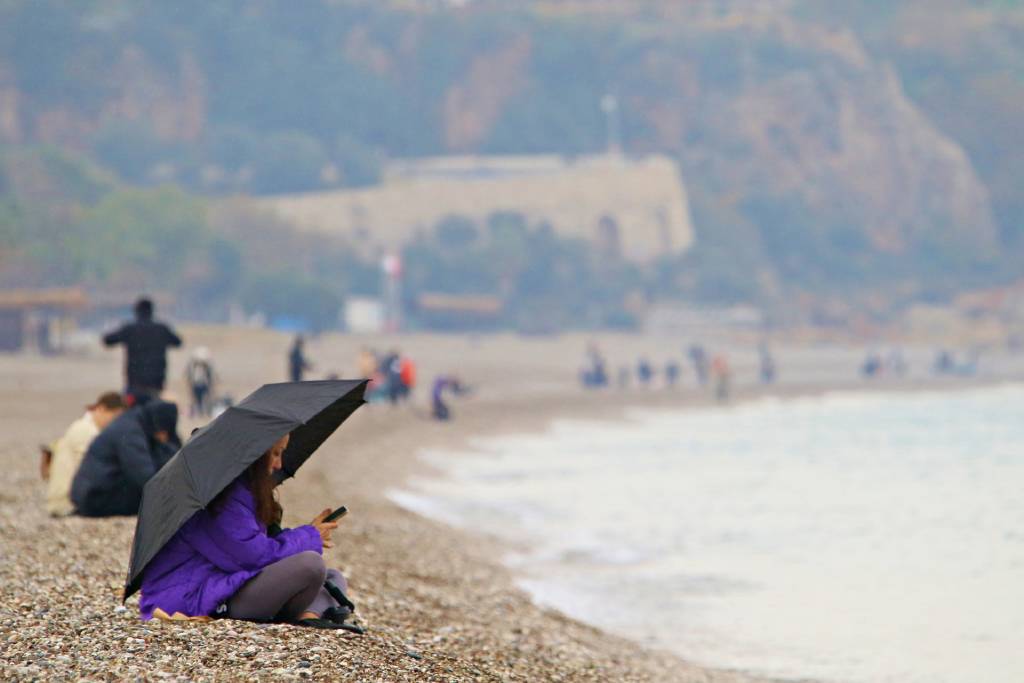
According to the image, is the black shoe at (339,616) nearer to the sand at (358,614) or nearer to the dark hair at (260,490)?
the sand at (358,614)

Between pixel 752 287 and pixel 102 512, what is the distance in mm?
98023

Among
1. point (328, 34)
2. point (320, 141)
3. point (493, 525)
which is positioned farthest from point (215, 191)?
point (493, 525)

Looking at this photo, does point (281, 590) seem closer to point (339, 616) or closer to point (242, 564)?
point (242, 564)

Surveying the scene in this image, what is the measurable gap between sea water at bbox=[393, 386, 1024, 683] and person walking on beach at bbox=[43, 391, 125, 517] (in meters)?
3.80

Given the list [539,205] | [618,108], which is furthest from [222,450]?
[618,108]

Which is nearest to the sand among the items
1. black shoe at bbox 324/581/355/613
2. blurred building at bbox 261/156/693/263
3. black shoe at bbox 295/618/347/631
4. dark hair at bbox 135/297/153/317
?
black shoe at bbox 295/618/347/631

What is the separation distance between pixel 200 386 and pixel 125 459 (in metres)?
15.7

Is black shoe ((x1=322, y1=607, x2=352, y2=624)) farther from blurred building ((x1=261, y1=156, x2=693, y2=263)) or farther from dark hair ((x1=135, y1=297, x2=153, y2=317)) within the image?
blurred building ((x1=261, y1=156, x2=693, y2=263))

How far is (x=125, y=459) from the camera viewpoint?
10414 millimetres

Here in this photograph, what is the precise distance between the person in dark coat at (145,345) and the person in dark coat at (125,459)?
344 cm

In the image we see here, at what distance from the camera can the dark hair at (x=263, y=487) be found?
661 cm

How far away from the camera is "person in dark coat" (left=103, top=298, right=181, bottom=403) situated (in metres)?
14.3

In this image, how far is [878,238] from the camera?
132 m

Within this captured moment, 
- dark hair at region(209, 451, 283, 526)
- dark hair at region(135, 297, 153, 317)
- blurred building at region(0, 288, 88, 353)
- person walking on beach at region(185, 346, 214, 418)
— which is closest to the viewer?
dark hair at region(209, 451, 283, 526)
